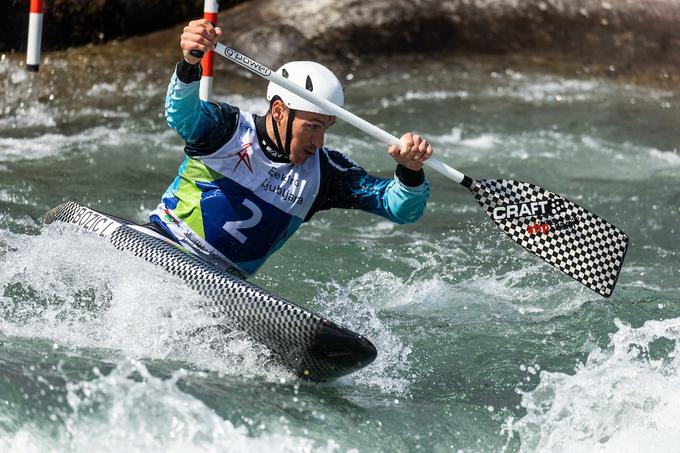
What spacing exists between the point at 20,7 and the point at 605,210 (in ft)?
21.5

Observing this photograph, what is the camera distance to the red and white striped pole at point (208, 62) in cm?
692

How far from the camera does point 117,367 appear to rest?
4.57 metres

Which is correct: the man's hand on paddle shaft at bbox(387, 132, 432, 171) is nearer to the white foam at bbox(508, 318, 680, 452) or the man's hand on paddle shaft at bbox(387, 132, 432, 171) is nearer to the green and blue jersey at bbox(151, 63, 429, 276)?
the green and blue jersey at bbox(151, 63, 429, 276)

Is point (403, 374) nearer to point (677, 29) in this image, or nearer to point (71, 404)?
point (71, 404)

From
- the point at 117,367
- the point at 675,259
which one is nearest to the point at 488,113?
the point at 675,259

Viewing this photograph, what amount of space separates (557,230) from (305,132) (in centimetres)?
150

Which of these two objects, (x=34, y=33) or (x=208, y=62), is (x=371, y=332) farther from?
(x=34, y=33)

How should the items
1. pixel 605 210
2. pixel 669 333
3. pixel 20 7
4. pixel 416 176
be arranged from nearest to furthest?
pixel 416 176, pixel 669 333, pixel 605 210, pixel 20 7

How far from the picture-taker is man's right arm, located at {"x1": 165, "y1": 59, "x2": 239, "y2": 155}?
5.15 metres

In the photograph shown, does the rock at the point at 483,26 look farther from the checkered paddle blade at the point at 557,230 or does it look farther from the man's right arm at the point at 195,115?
the man's right arm at the point at 195,115

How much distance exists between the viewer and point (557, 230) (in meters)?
5.96

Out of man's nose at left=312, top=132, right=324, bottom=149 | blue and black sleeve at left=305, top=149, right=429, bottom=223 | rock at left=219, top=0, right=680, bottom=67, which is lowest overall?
rock at left=219, top=0, right=680, bottom=67

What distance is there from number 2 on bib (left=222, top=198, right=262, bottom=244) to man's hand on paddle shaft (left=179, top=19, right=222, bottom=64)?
77 centimetres

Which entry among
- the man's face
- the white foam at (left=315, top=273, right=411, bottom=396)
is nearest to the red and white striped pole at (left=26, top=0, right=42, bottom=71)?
the man's face
